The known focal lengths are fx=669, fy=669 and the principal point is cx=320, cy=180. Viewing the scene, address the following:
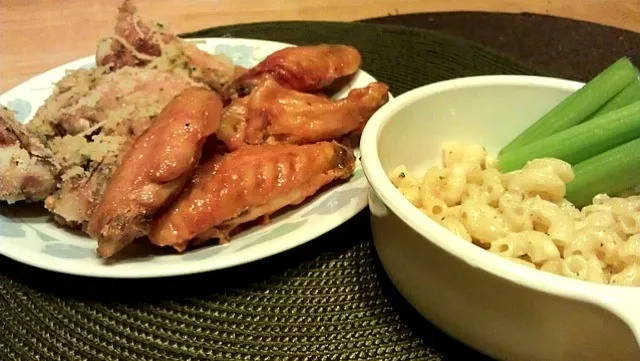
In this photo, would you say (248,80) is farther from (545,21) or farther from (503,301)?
(545,21)

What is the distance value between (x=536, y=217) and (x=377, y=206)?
0.69 ft

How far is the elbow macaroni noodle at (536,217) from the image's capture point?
0.82 metres

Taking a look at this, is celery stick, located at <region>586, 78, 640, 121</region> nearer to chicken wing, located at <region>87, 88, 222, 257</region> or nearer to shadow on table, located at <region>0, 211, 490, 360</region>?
shadow on table, located at <region>0, 211, 490, 360</region>

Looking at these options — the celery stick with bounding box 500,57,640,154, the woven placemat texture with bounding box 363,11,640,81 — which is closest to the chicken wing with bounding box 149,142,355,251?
the celery stick with bounding box 500,57,640,154

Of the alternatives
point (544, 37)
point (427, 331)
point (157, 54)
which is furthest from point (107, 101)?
point (544, 37)

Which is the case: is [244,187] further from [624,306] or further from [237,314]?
[624,306]

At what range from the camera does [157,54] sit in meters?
1.34

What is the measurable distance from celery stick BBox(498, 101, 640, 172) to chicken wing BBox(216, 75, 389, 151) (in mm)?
314

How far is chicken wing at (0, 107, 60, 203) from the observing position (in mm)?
987

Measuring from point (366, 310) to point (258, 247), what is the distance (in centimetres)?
17

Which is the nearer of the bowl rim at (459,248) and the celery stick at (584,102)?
the bowl rim at (459,248)

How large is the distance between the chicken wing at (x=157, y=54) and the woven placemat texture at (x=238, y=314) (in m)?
0.45

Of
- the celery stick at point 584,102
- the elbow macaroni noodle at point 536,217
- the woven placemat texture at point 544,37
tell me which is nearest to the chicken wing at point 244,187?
the elbow macaroni noodle at point 536,217

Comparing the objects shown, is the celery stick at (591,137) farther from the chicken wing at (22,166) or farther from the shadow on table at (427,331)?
the chicken wing at (22,166)
